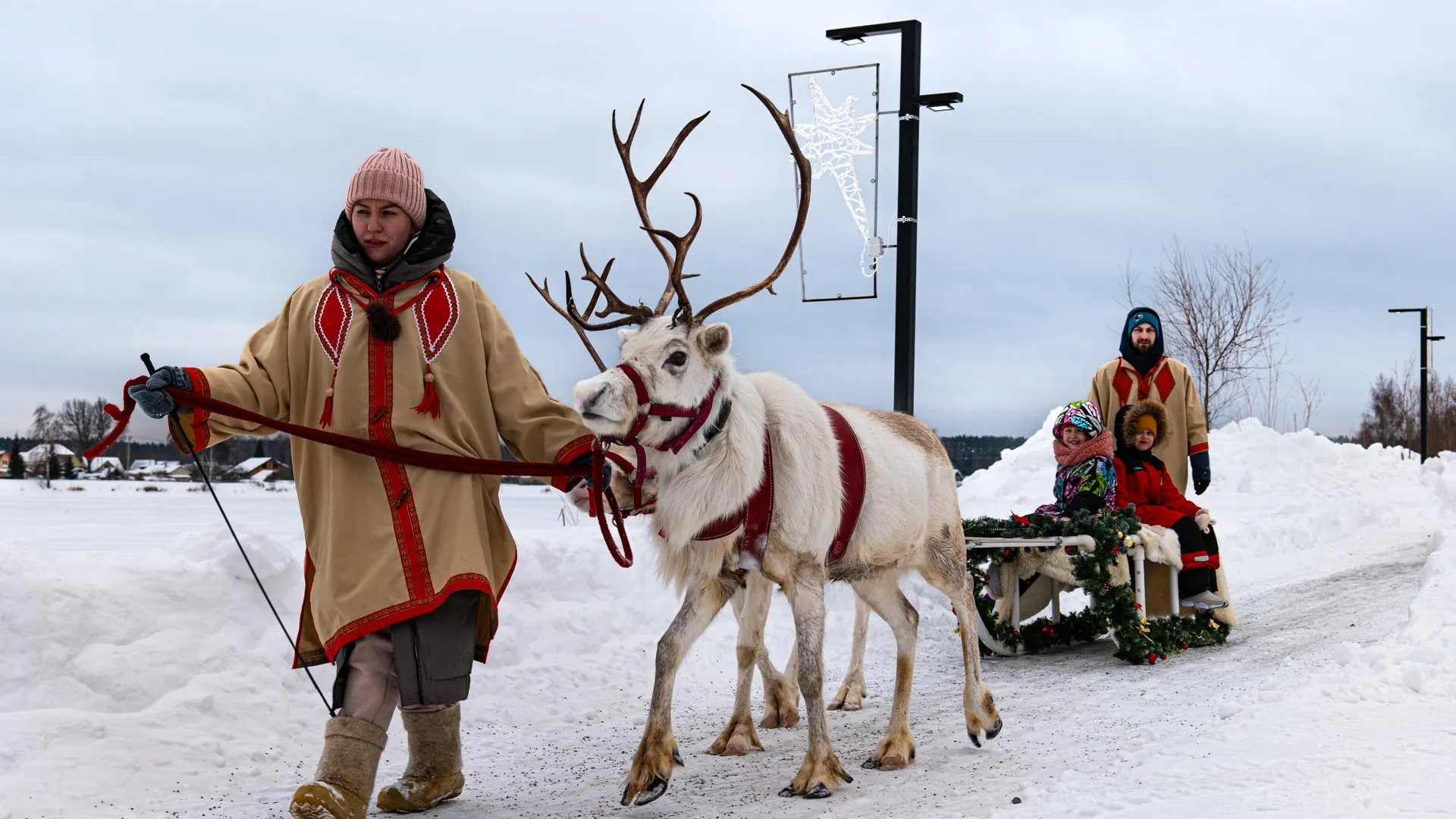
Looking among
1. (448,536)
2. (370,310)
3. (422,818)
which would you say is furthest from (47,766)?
(370,310)

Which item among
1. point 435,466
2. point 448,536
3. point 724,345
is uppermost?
point 724,345

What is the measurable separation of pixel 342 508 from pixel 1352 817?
142 inches

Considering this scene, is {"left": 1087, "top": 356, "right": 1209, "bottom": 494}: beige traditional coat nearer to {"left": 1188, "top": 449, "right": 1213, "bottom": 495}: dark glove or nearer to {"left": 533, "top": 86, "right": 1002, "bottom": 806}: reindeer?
{"left": 1188, "top": 449, "right": 1213, "bottom": 495}: dark glove

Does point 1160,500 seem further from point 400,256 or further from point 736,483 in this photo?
point 400,256

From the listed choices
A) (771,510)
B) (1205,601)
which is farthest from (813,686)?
(1205,601)

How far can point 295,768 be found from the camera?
5.29 metres

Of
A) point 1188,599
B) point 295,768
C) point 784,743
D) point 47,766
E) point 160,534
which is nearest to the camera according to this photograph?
point 47,766

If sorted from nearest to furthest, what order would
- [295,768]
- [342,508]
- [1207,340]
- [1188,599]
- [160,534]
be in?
[342,508]
[295,768]
[1188,599]
[160,534]
[1207,340]

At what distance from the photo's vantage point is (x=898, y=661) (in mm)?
5508

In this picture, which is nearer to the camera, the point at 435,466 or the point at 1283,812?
the point at 1283,812

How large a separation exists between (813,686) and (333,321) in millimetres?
2396

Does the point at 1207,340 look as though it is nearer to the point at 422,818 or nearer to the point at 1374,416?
the point at 422,818

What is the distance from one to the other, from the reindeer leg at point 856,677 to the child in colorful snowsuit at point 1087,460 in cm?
215

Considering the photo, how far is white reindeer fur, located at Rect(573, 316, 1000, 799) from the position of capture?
175 inches
